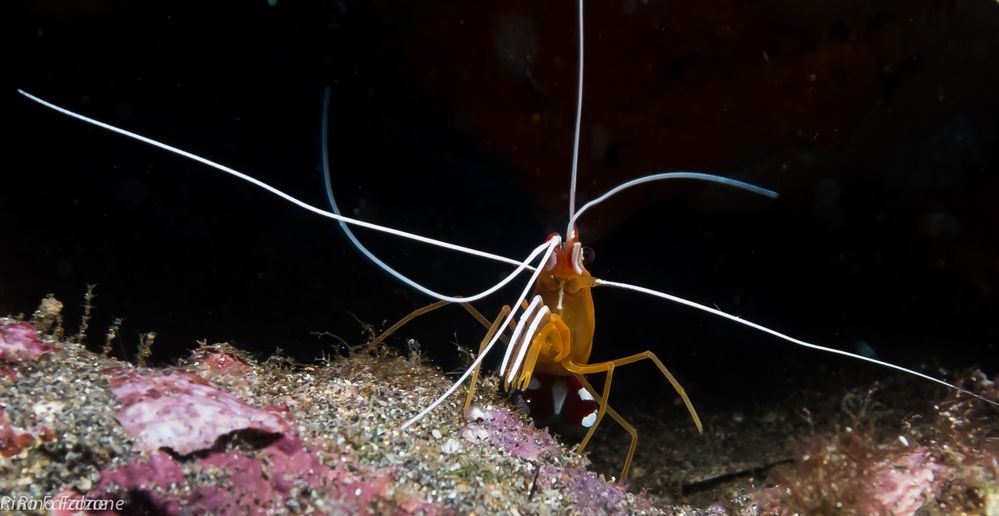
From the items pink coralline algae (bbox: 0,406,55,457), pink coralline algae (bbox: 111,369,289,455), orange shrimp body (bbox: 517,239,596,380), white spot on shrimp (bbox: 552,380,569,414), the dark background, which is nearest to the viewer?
pink coralline algae (bbox: 0,406,55,457)

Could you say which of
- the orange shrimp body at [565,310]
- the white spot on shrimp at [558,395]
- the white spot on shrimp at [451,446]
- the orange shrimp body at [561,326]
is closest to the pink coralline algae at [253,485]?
the white spot on shrimp at [451,446]

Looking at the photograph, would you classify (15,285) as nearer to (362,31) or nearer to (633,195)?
(362,31)

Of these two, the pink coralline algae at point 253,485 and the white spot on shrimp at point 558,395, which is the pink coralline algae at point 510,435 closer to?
the pink coralline algae at point 253,485

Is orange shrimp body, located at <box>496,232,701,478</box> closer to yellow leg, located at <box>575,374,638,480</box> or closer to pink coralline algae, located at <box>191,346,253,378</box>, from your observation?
yellow leg, located at <box>575,374,638,480</box>

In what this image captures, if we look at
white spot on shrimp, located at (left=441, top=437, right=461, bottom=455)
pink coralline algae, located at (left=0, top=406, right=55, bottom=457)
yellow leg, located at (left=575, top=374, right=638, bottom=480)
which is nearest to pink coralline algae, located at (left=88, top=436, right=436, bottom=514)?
pink coralline algae, located at (left=0, top=406, right=55, bottom=457)

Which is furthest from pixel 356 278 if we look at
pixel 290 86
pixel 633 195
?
pixel 633 195

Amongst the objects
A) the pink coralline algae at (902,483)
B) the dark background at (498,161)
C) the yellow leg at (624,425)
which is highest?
the dark background at (498,161)
